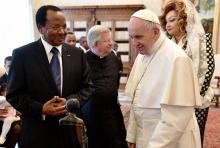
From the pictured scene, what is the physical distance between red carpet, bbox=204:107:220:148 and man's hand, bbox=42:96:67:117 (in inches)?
118

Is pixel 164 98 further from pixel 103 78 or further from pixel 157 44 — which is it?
pixel 103 78

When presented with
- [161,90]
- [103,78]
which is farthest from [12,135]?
[161,90]

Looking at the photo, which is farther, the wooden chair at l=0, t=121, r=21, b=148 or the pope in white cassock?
the wooden chair at l=0, t=121, r=21, b=148

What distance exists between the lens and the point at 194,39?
2291 mm

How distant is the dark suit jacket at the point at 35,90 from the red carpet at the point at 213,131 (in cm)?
291

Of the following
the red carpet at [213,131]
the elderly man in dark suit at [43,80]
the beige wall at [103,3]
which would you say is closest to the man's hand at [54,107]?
the elderly man in dark suit at [43,80]

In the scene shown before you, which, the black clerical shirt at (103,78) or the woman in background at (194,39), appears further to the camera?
the black clerical shirt at (103,78)

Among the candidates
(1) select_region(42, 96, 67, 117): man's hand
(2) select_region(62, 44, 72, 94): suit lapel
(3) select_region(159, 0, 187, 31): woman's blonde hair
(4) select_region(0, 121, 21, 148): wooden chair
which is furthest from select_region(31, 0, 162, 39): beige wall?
(1) select_region(42, 96, 67, 117): man's hand

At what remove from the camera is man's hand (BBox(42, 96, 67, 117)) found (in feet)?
5.74

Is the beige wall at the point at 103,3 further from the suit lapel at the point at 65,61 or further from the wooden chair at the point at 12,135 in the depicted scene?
the suit lapel at the point at 65,61

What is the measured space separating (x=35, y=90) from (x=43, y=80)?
3.4 inches

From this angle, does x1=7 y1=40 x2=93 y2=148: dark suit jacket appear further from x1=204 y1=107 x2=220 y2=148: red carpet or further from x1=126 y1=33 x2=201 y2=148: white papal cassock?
x1=204 y1=107 x2=220 y2=148: red carpet

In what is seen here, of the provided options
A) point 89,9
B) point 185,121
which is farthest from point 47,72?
point 89,9

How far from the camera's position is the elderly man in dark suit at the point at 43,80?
1.84 meters
